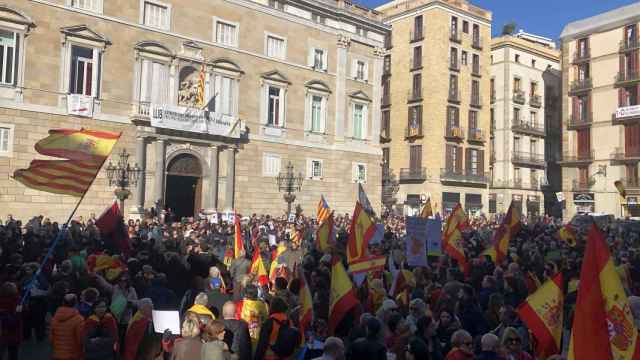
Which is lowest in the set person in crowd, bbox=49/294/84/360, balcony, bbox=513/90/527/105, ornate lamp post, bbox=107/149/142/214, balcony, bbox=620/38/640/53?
person in crowd, bbox=49/294/84/360

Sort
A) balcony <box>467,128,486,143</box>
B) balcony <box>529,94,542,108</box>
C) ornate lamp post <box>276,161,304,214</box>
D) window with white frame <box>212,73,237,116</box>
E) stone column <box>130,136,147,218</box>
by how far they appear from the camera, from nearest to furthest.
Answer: stone column <box>130,136,147,218</box> → window with white frame <box>212,73,237,116</box> → ornate lamp post <box>276,161,304,214</box> → balcony <box>467,128,486,143</box> → balcony <box>529,94,542,108</box>

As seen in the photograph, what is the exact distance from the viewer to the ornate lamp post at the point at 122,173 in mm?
24875

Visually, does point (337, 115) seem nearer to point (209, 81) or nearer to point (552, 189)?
point (209, 81)

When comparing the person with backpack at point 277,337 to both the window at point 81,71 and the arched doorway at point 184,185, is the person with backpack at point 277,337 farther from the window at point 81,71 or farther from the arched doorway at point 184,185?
the arched doorway at point 184,185

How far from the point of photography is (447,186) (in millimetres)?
44438

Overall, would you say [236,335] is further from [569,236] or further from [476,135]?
[476,135]

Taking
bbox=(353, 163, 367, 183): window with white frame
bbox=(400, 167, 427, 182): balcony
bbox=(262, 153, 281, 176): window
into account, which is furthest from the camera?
bbox=(400, 167, 427, 182): balcony

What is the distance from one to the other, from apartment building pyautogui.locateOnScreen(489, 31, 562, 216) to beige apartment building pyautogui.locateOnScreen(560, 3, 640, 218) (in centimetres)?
289

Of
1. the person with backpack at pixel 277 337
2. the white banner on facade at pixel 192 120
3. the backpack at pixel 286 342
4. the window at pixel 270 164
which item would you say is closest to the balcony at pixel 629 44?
the window at pixel 270 164

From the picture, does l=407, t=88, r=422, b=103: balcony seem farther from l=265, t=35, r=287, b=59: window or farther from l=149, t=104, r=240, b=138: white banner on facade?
l=149, t=104, r=240, b=138: white banner on facade

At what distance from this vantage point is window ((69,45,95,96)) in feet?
81.2

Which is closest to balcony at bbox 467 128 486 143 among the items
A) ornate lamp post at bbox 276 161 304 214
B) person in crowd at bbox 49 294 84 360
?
ornate lamp post at bbox 276 161 304 214

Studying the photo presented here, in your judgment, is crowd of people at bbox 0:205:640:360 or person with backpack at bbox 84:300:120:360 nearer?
crowd of people at bbox 0:205:640:360

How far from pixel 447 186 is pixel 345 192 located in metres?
12.8
